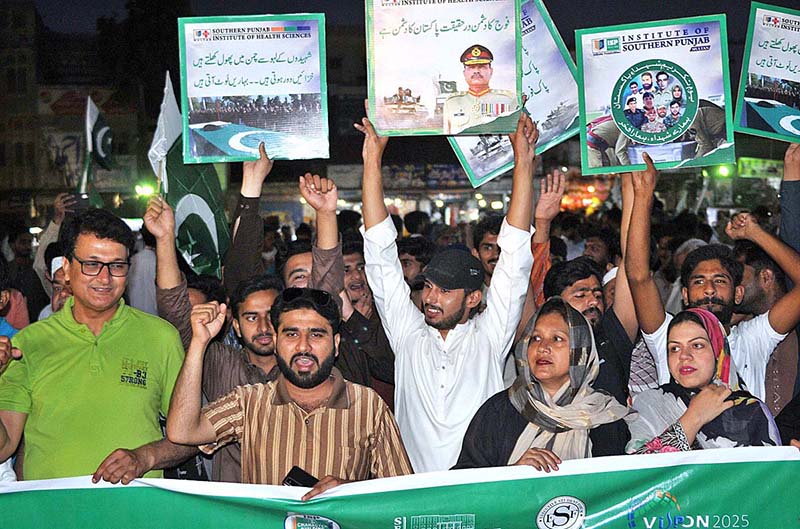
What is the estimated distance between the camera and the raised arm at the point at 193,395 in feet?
11.4

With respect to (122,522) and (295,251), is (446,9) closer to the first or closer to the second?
(295,251)

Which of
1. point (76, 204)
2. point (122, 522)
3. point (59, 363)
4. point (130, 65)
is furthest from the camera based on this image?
point (130, 65)

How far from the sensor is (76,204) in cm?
756

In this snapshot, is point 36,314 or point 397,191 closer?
point 36,314

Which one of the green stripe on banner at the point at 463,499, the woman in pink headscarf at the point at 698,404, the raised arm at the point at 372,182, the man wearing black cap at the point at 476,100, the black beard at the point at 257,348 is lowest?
the green stripe on banner at the point at 463,499

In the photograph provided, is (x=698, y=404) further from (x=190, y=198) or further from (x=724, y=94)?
(x=190, y=198)

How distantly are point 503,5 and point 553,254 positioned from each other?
13.4ft

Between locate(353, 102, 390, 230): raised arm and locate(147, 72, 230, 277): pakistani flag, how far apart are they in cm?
146

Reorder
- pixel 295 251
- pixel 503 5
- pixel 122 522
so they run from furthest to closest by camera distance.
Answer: pixel 295 251, pixel 503 5, pixel 122 522

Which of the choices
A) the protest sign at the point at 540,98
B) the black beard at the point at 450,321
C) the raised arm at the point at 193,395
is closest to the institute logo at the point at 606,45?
the protest sign at the point at 540,98

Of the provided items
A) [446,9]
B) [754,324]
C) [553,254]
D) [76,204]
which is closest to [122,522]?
[446,9]

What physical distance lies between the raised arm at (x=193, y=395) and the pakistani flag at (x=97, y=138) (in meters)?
4.53

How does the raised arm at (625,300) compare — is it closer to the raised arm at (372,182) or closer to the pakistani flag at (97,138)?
the raised arm at (372,182)

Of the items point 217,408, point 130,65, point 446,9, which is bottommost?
point 217,408
